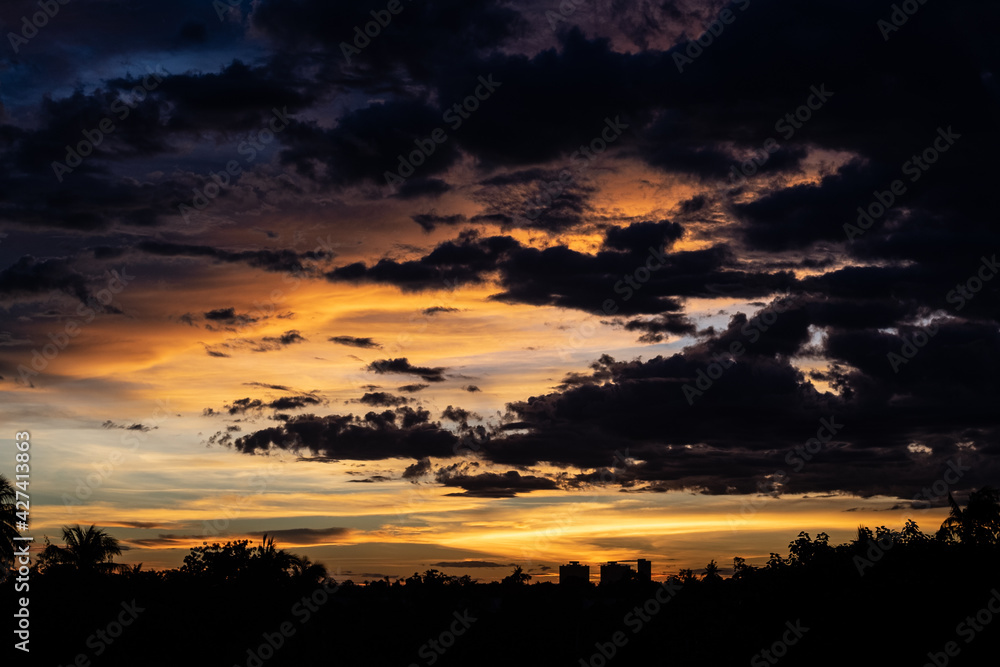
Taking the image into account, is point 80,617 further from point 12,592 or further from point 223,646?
point 223,646

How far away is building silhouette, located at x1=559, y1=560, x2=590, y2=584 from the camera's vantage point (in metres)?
113

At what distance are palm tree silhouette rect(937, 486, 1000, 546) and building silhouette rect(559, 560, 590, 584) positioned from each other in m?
57.8

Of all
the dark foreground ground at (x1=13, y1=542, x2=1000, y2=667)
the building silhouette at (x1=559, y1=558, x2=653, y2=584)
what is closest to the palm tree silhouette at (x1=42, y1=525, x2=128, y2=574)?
the dark foreground ground at (x1=13, y1=542, x2=1000, y2=667)

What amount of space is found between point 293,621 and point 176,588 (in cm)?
1182

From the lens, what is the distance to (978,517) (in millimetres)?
57438

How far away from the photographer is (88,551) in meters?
71.4

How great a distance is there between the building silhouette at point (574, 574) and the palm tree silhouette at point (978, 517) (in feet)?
190

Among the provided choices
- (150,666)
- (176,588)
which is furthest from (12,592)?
(176,588)

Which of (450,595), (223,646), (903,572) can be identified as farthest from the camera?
(450,595)

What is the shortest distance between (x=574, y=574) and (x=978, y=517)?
71.9 m

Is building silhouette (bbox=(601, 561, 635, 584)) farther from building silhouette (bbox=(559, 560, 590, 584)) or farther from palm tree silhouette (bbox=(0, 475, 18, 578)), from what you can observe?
palm tree silhouette (bbox=(0, 475, 18, 578))

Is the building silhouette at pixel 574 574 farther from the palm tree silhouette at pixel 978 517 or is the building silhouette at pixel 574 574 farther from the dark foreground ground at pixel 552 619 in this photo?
the palm tree silhouette at pixel 978 517

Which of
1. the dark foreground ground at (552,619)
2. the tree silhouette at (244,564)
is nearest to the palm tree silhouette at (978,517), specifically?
the dark foreground ground at (552,619)

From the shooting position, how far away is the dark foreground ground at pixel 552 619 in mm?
39125
